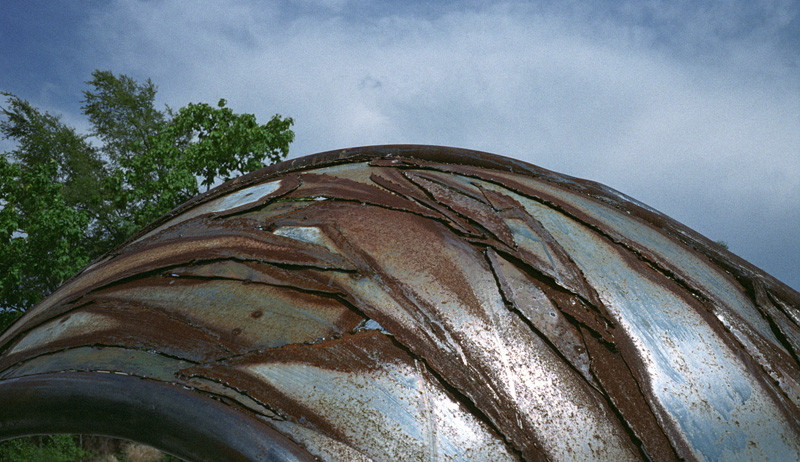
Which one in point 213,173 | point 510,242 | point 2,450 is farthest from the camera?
point 213,173

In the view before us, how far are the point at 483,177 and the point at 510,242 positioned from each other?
65 cm

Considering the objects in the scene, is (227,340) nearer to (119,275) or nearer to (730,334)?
(119,275)

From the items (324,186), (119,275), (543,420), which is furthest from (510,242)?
(119,275)

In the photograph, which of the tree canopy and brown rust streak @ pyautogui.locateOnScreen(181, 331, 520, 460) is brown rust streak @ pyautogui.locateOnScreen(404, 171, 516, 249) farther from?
the tree canopy

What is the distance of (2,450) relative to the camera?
1944 cm

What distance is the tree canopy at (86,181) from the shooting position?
20.1 meters

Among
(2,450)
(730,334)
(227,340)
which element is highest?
(2,450)

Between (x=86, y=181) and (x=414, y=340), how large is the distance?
32.7 metres

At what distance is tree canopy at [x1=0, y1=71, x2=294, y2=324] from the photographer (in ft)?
65.9

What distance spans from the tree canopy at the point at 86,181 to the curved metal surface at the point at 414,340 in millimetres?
20236

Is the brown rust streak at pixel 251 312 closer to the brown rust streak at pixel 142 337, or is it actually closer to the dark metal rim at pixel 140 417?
the brown rust streak at pixel 142 337

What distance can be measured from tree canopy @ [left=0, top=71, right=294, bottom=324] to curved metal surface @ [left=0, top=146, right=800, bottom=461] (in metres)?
20.2

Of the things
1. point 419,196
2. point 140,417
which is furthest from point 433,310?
point 140,417

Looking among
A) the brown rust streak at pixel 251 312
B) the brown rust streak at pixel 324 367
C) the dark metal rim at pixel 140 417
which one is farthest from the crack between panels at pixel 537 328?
the dark metal rim at pixel 140 417
